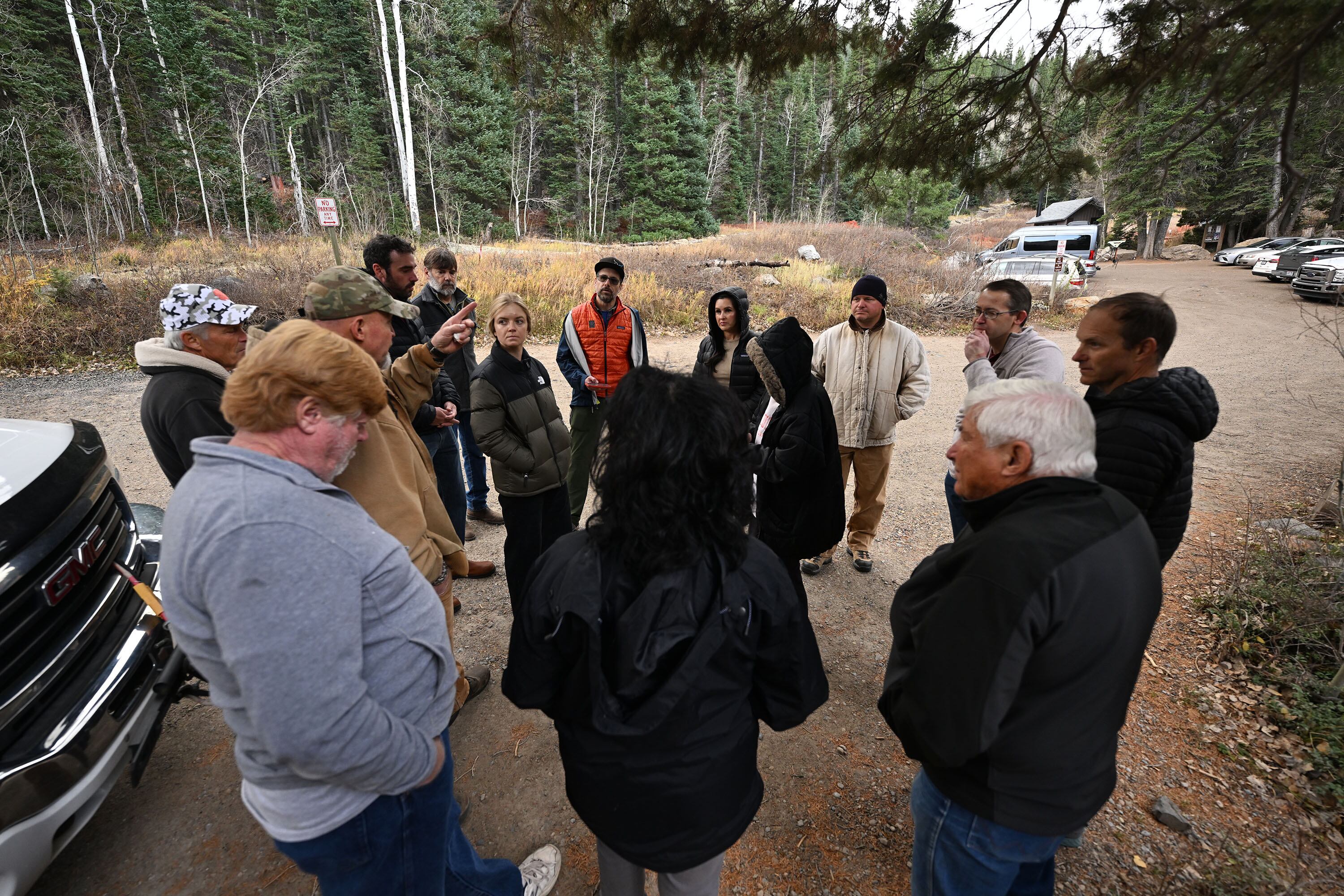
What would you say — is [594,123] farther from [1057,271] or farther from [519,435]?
[519,435]

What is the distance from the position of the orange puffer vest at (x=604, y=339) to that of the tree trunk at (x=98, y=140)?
24.7 meters

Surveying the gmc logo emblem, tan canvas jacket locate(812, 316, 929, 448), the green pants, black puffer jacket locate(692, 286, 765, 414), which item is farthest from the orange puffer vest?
the gmc logo emblem

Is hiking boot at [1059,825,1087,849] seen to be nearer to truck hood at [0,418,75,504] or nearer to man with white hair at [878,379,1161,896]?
man with white hair at [878,379,1161,896]

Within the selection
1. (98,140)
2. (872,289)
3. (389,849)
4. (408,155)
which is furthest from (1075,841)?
(98,140)

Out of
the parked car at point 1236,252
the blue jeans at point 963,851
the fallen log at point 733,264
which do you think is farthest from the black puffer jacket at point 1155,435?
the parked car at point 1236,252

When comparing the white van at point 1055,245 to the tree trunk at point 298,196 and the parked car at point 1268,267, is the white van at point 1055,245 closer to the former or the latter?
the parked car at point 1268,267

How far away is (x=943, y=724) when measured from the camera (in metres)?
1.29

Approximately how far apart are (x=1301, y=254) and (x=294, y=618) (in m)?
27.4

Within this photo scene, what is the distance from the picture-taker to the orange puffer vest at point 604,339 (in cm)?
459

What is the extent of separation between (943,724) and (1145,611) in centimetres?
51

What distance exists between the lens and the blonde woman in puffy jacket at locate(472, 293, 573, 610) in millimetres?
3010

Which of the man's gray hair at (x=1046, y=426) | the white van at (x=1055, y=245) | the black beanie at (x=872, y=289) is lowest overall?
the man's gray hair at (x=1046, y=426)

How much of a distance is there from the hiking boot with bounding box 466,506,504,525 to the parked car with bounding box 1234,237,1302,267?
28.6 metres

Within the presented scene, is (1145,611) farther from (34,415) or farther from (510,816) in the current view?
(34,415)
